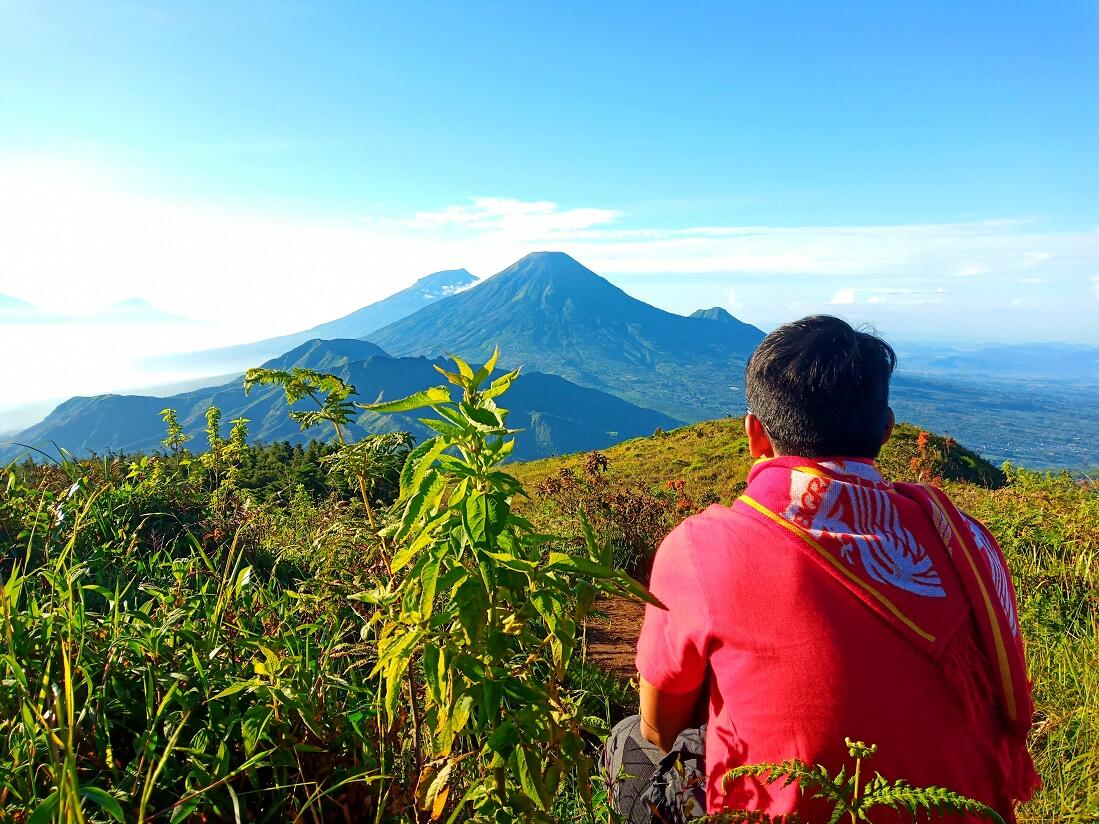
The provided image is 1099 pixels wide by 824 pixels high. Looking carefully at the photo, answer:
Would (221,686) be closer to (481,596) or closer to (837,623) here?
(481,596)

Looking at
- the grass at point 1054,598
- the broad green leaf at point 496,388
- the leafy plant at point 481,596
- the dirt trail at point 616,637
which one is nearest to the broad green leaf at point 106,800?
the leafy plant at point 481,596

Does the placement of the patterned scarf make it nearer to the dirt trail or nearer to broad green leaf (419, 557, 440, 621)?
broad green leaf (419, 557, 440, 621)

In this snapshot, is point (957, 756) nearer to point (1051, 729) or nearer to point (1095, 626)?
point (1051, 729)

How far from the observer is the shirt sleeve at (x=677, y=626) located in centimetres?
169

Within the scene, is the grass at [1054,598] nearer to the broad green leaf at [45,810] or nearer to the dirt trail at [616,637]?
the dirt trail at [616,637]

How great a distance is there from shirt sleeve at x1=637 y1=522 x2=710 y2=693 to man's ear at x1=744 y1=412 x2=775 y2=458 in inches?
15.8

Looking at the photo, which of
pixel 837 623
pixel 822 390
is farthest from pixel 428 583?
pixel 822 390

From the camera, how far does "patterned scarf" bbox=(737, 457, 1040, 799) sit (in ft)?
4.98

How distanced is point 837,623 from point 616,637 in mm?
3624

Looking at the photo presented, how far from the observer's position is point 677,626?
68.5 inches

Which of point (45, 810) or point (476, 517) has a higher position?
point (476, 517)

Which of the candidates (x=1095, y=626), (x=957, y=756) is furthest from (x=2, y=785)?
(x=1095, y=626)

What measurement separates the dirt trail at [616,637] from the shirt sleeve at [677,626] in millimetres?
2266

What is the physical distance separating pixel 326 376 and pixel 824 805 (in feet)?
5.91
